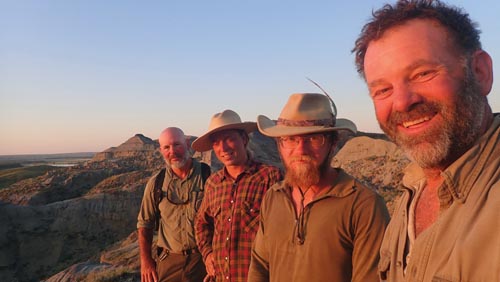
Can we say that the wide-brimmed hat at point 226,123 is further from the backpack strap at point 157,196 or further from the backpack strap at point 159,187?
the backpack strap at point 157,196

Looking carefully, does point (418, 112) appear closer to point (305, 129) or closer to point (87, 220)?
point (305, 129)

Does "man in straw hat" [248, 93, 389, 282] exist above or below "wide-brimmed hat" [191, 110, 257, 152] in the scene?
below

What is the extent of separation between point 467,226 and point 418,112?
48cm

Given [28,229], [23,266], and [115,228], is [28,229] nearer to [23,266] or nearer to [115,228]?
[23,266]

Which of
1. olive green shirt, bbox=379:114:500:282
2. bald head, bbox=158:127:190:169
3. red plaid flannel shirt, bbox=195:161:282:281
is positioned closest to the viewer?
olive green shirt, bbox=379:114:500:282

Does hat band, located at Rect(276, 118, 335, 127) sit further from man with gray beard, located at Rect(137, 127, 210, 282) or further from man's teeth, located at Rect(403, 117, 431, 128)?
man with gray beard, located at Rect(137, 127, 210, 282)

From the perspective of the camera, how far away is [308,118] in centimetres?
289

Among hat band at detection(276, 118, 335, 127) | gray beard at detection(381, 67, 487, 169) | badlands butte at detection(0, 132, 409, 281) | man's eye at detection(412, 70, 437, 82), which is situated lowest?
badlands butte at detection(0, 132, 409, 281)

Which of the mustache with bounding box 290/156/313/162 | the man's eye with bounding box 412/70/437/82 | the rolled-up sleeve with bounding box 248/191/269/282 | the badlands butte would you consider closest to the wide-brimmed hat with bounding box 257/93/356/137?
the mustache with bounding box 290/156/313/162

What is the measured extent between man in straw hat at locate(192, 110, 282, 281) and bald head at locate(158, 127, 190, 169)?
2.73 ft

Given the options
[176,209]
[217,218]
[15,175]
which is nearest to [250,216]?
[217,218]

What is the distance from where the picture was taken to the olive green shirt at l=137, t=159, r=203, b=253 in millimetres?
4652

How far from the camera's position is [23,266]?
A: 15930 millimetres

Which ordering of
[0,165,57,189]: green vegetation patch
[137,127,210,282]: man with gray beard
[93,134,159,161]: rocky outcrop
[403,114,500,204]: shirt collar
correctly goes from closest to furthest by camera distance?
1. [403,114,500,204]: shirt collar
2. [137,127,210,282]: man with gray beard
3. [93,134,159,161]: rocky outcrop
4. [0,165,57,189]: green vegetation patch
